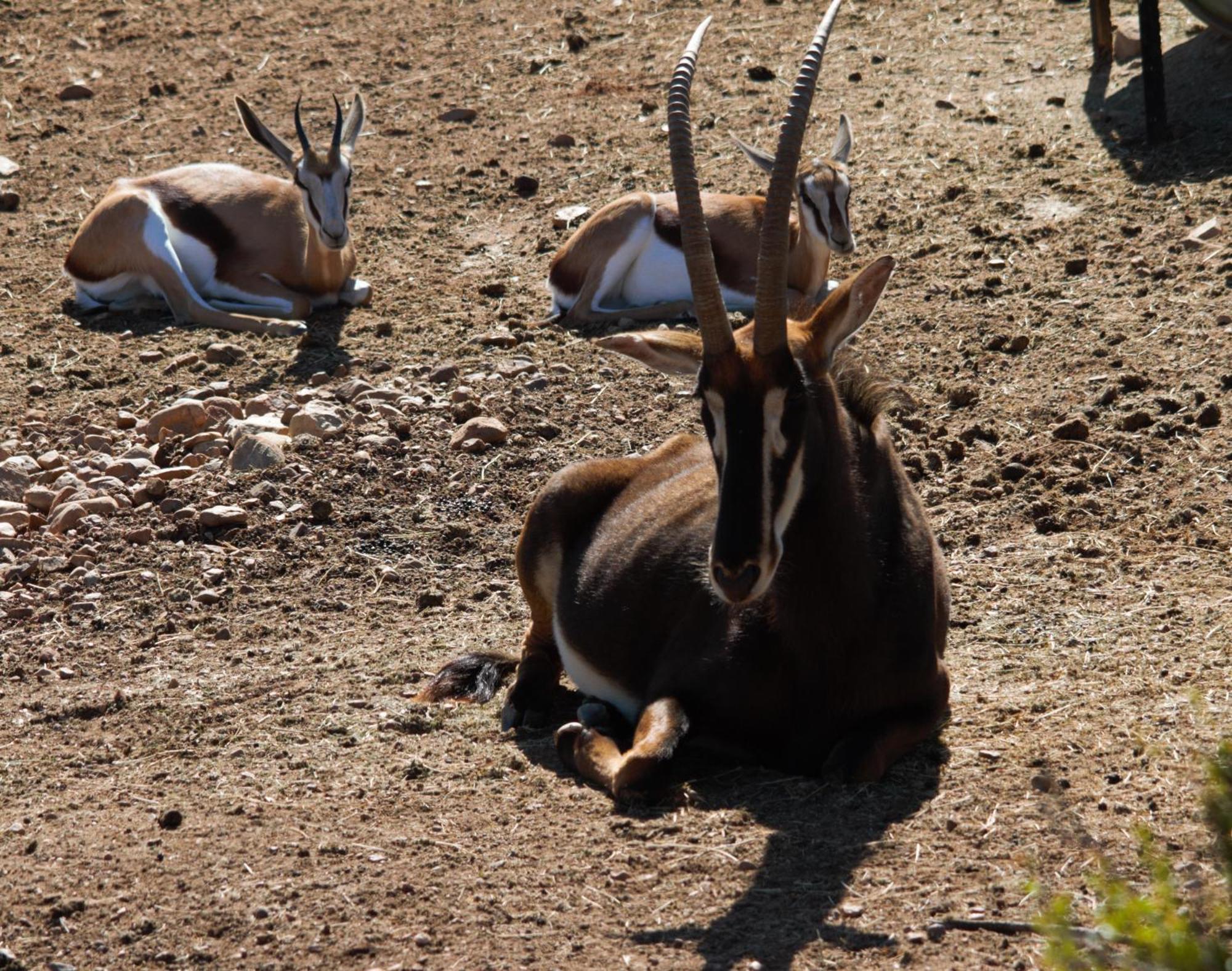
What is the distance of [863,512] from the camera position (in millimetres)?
4754

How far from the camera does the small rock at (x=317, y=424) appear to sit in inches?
317

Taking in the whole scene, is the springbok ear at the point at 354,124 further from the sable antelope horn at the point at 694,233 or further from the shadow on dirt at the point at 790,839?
the shadow on dirt at the point at 790,839

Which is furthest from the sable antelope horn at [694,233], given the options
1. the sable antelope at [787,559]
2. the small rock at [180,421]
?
the small rock at [180,421]

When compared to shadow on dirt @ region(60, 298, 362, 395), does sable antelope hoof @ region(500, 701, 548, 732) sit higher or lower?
higher

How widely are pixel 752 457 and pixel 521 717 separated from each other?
1.72 m

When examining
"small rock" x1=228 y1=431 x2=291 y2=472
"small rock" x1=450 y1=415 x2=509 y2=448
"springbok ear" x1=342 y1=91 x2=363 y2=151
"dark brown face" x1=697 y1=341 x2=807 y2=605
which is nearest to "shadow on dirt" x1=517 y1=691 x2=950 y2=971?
"dark brown face" x1=697 y1=341 x2=807 y2=605

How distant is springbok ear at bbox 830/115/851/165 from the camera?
10.4m

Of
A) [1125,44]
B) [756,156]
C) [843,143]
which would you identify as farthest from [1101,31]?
[756,156]

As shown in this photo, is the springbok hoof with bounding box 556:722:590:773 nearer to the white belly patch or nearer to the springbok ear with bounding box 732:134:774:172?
the white belly patch

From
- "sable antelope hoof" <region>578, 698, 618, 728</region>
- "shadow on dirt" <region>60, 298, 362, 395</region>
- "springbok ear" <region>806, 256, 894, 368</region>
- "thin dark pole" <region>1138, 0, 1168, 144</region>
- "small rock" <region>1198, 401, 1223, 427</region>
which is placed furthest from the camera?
"thin dark pole" <region>1138, 0, 1168, 144</region>

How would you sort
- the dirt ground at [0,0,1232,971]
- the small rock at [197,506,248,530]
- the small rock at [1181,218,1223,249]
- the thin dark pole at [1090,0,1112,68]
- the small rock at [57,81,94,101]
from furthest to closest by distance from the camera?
1. the small rock at [57,81,94,101]
2. the thin dark pole at [1090,0,1112,68]
3. the small rock at [1181,218,1223,249]
4. the small rock at [197,506,248,530]
5. the dirt ground at [0,0,1232,971]

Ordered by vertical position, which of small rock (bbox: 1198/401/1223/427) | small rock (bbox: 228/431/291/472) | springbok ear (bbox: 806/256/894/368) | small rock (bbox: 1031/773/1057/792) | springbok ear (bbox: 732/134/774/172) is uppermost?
springbok ear (bbox: 806/256/894/368)

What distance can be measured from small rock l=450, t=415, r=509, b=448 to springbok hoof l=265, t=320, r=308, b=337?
2.50 metres

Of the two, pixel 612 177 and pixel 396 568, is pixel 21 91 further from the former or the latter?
pixel 396 568
